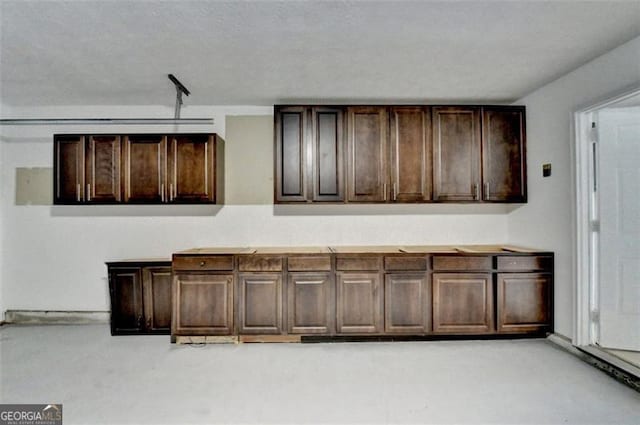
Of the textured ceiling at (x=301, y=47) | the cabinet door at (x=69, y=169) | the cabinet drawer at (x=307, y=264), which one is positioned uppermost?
the textured ceiling at (x=301, y=47)

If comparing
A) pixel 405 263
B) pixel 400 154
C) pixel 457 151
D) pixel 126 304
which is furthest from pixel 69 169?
pixel 457 151

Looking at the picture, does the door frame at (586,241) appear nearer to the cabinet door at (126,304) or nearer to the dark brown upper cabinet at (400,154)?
the dark brown upper cabinet at (400,154)

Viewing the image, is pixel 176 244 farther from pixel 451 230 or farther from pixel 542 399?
pixel 542 399

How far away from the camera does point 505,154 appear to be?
→ 370cm

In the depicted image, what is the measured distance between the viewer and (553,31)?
2322mm

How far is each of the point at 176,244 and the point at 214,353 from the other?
1.55 meters

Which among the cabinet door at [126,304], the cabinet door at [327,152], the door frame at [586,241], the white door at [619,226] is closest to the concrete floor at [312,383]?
the cabinet door at [126,304]

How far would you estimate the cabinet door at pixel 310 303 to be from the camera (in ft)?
10.8

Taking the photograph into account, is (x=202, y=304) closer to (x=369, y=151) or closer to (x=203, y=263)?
(x=203, y=263)

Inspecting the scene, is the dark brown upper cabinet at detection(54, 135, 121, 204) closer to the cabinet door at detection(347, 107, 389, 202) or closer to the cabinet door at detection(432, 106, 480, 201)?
the cabinet door at detection(347, 107, 389, 202)

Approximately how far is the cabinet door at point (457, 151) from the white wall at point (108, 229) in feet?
2.21

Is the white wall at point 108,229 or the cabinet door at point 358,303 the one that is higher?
the white wall at point 108,229

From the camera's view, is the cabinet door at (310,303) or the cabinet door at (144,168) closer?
the cabinet door at (310,303)

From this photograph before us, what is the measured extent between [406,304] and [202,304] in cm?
212
